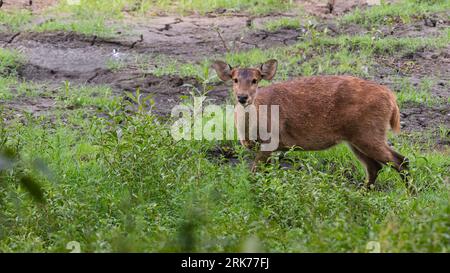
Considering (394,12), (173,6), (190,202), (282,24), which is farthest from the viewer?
(173,6)

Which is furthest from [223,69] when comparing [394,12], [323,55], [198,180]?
[394,12]

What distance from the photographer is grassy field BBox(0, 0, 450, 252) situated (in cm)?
568

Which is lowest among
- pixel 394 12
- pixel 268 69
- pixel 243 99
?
pixel 394 12

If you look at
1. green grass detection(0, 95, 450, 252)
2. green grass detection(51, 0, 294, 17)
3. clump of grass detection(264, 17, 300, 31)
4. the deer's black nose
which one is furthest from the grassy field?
green grass detection(51, 0, 294, 17)

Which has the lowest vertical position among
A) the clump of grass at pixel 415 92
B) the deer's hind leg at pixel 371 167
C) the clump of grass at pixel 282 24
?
the deer's hind leg at pixel 371 167

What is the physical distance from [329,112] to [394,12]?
4.92 m

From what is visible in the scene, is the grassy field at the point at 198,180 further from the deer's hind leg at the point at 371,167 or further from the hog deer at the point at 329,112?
the hog deer at the point at 329,112

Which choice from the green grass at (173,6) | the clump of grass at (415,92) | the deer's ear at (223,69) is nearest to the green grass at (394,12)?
the green grass at (173,6)

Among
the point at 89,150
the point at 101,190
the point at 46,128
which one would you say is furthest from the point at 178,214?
the point at 46,128

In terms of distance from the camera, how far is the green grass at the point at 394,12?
1408 centimetres

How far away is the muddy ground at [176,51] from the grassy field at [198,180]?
133 millimetres

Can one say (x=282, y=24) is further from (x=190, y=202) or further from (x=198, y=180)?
(x=190, y=202)

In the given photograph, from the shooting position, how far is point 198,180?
8.26 meters
